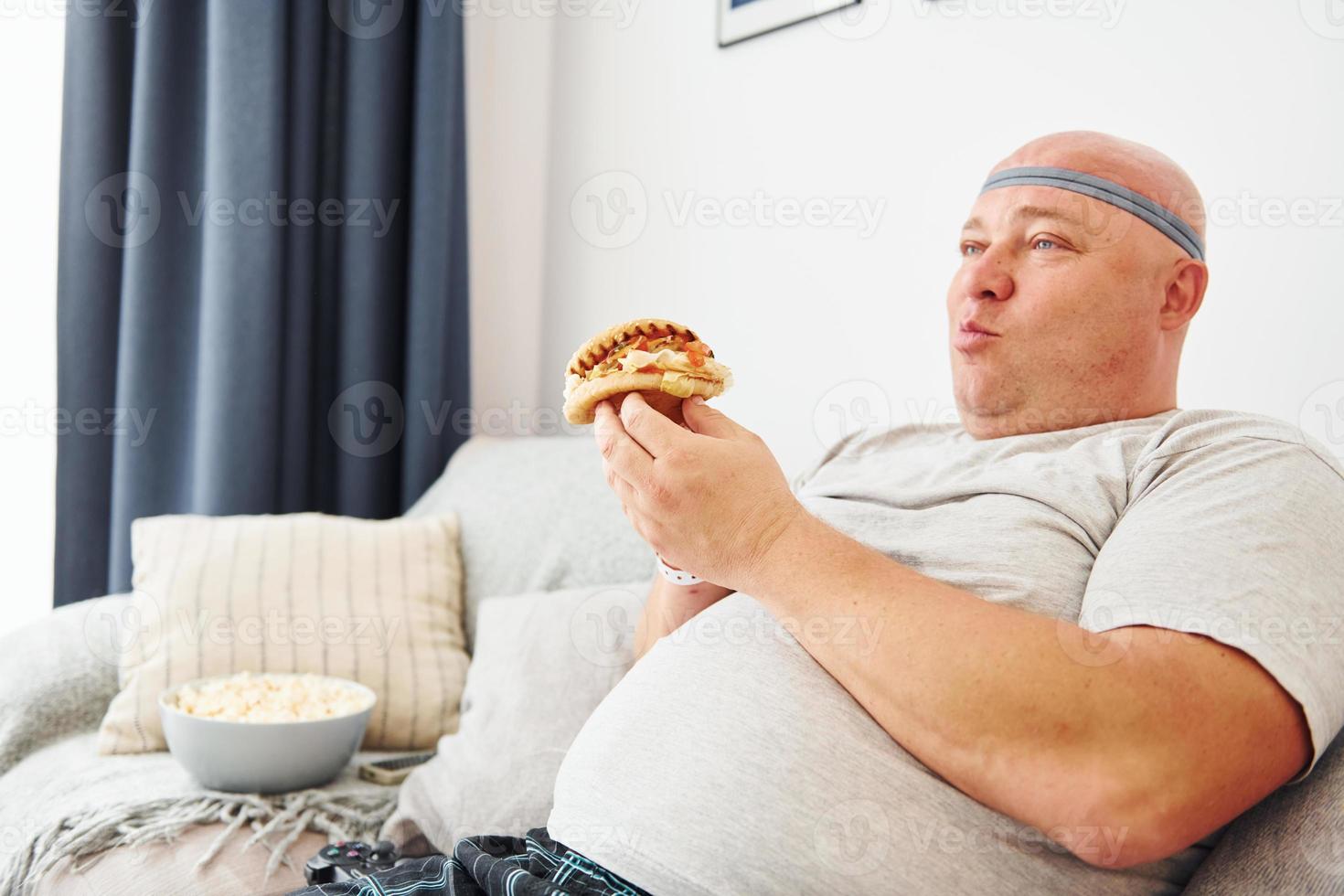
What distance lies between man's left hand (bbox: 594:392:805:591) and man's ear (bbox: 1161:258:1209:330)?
530mm

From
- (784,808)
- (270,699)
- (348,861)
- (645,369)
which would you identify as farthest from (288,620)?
(784,808)

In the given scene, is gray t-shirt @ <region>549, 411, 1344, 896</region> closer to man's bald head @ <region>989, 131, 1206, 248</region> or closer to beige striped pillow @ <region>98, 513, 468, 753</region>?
man's bald head @ <region>989, 131, 1206, 248</region>

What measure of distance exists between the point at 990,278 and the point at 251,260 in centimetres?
161

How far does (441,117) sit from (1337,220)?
6.02ft

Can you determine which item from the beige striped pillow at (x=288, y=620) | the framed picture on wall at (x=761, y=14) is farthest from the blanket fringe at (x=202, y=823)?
the framed picture on wall at (x=761, y=14)

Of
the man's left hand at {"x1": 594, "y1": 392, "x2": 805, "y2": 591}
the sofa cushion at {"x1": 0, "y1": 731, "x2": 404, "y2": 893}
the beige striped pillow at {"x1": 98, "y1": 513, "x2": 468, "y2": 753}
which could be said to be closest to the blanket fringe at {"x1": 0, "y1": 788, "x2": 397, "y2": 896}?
the sofa cushion at {"x1": 0, "y1": 731, "x2": 404, "y2": 893}

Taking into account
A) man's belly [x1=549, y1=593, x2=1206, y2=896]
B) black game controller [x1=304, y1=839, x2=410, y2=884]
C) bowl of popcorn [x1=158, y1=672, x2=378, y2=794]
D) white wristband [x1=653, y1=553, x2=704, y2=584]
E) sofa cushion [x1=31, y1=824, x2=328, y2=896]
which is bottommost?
sofa cushion [x1=31, y1=824, x2=328, y2=896]

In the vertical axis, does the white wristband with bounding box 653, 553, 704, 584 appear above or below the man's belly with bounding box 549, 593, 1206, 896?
above

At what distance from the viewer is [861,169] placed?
1.84 meters

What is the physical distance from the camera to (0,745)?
155 cm

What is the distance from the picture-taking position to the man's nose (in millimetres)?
1218

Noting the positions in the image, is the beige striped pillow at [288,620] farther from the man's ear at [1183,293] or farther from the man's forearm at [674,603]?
the man's ear at [1183,293]

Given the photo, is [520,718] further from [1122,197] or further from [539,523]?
[1122,197]

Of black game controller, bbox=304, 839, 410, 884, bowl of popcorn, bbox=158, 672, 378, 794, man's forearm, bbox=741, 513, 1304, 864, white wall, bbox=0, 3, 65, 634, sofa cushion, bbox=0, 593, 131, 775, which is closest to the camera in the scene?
man's forearm, bbox=741, 513, 1304, 864
